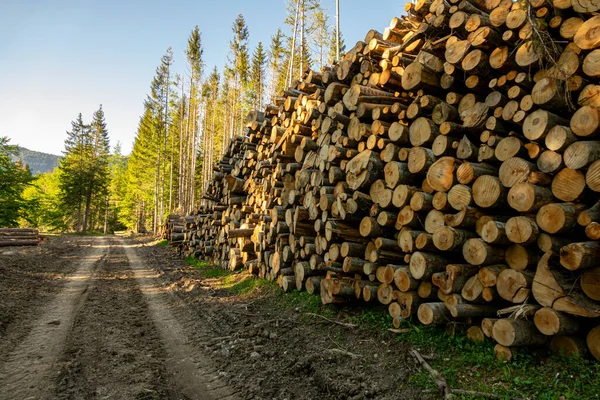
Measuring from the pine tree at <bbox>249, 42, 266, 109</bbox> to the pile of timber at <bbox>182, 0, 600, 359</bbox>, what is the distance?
89.8 feet

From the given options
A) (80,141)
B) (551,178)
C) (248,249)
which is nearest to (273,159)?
(248,249)

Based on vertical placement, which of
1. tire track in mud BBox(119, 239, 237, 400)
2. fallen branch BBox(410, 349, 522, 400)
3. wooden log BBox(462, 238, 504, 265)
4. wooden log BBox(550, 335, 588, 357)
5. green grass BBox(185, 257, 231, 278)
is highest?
wooden log BBox(462, 238, 504, 265)

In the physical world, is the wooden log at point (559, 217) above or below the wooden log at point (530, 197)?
below

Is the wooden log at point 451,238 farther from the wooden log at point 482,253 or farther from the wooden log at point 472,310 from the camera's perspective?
the wooden log at point 472,310

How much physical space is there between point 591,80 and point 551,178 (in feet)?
3.69

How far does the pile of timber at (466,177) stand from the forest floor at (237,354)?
35cm

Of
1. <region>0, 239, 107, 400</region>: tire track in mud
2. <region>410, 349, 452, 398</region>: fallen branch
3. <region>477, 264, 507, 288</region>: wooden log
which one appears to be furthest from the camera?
<region>477, 264, 507, 288</region>: wooden log

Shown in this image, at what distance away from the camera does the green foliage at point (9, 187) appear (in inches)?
888

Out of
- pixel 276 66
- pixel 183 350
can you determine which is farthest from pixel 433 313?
pixel 276 66

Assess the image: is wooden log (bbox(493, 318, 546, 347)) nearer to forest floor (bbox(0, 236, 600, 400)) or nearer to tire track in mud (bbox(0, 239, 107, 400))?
forest floor (bbox(0, 236, 600, 400))

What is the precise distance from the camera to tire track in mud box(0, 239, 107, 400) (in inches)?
155

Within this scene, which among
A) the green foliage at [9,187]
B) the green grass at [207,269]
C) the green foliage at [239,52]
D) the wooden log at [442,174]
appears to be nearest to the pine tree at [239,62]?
the green foliage at [239,52]

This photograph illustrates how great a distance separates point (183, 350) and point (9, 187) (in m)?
24.5

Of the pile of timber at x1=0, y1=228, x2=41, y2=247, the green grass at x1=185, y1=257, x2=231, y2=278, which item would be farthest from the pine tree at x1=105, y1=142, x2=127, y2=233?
the green grass at x1=185, y1=257, x2=231, y2=278
